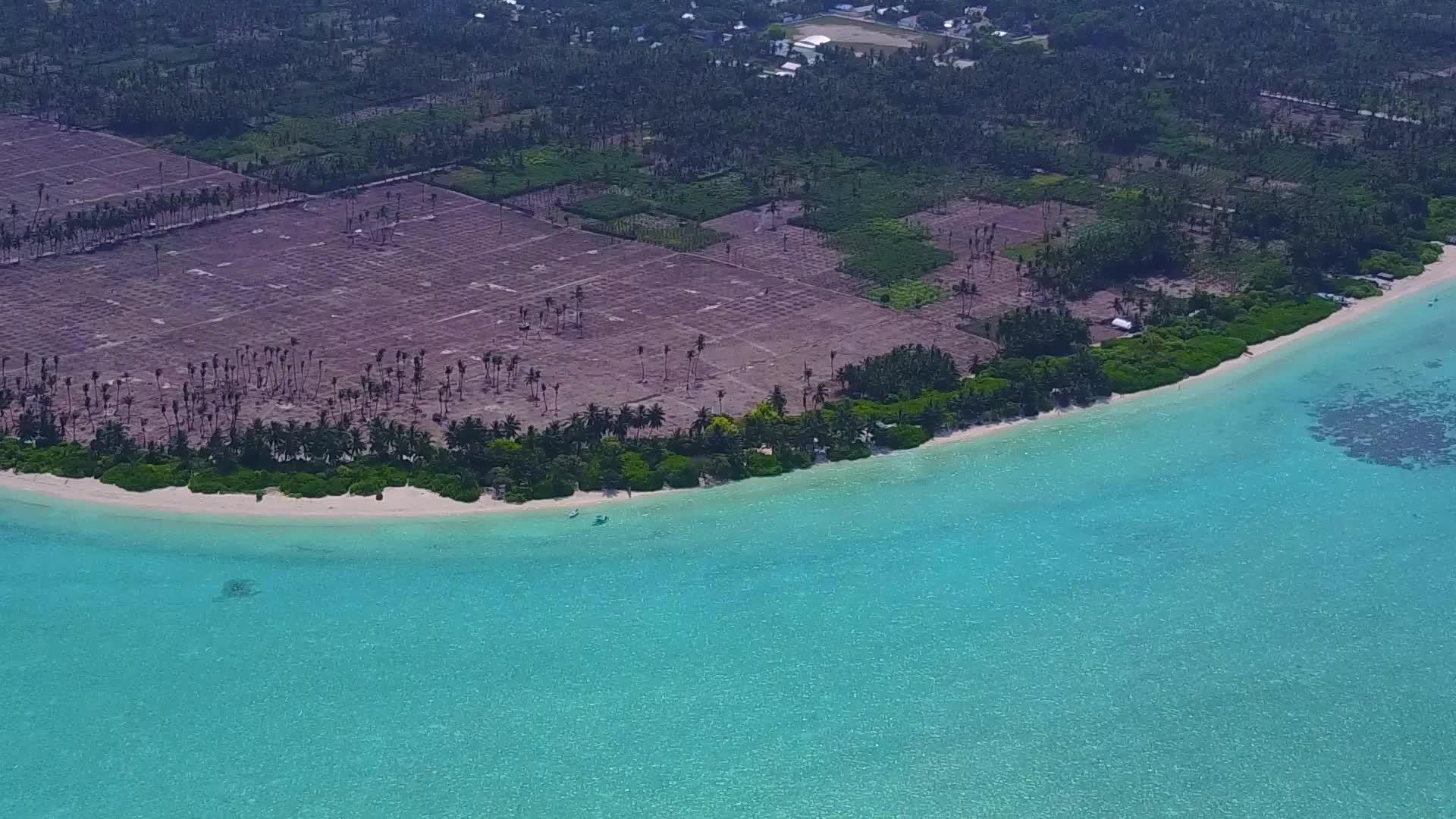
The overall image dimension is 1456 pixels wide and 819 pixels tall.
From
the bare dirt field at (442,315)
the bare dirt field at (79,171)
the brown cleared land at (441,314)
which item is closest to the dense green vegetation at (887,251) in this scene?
the brown cleared land at (441,314)

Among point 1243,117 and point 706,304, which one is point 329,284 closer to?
point 706,304

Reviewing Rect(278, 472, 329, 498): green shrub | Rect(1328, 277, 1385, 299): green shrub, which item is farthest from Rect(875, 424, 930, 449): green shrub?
Rect(1328, 277, 1385, 299): green shrub

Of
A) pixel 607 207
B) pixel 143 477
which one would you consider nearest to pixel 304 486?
pixel 143 477

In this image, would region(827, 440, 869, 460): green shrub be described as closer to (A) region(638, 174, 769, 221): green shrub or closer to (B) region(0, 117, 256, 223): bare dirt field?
(A) region(638, 174, 769, 221): green shrub

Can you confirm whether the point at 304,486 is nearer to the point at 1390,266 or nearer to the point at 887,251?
the point at 887,251

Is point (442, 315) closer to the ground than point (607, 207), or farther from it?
closer to the ground
